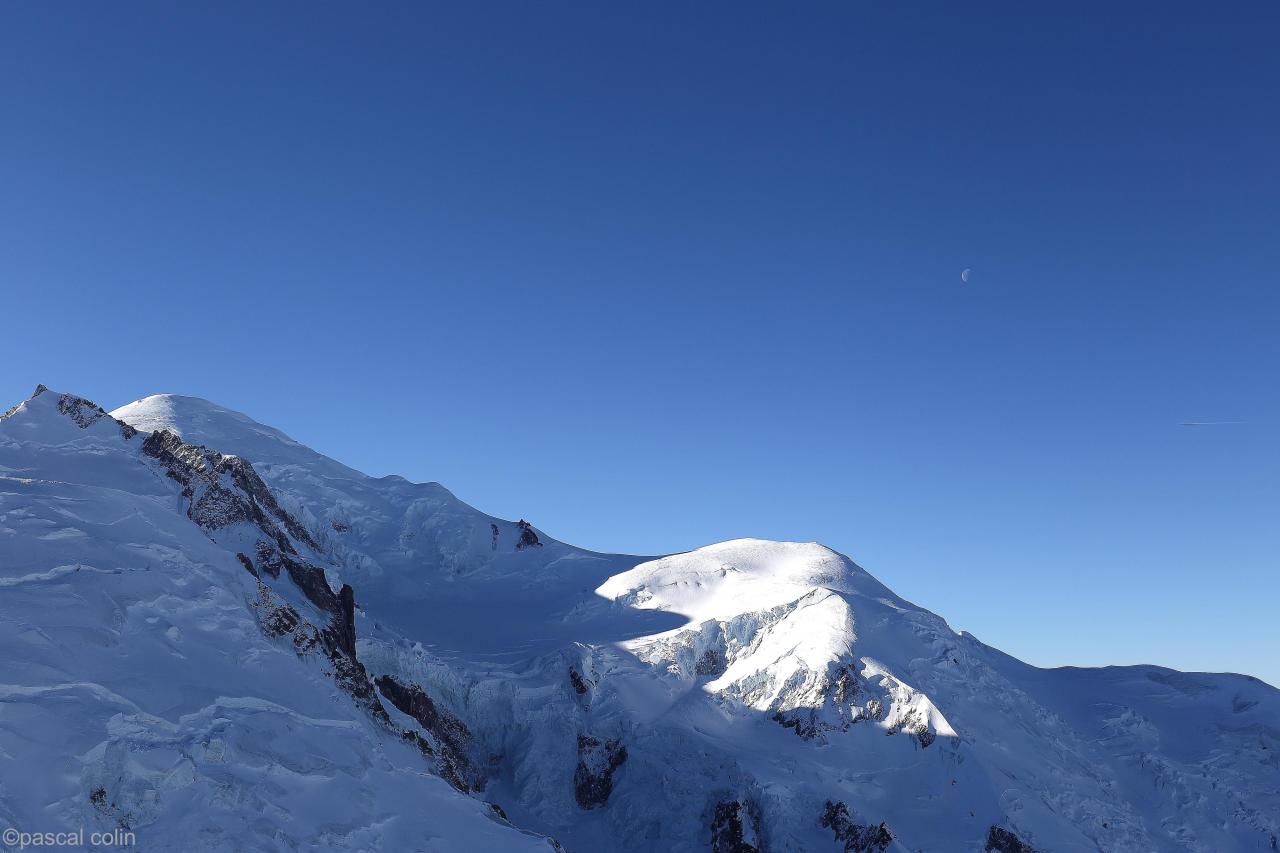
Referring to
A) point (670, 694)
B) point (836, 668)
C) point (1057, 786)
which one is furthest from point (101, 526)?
point (1057, 786)

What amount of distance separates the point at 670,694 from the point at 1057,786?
4992 centimetres

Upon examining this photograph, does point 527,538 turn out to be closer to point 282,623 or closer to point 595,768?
point 595,768

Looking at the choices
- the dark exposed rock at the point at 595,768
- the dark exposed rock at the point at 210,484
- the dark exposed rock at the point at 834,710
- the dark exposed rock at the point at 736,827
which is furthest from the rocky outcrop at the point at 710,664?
the dark exposed rock at the point at 210,484

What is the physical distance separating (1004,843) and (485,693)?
213ft

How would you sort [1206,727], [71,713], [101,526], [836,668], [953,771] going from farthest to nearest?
1. [1206,727]
2. [836,668]
3. [953,771]
4. [101,526]
5. [71,713]

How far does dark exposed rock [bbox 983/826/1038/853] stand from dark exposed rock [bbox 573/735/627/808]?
42926mm

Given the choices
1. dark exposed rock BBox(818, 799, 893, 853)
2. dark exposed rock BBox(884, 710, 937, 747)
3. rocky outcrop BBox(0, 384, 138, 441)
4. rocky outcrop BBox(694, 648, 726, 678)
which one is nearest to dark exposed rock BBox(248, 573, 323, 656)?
rocky outcrop BBox(0, 384, 138, 441)

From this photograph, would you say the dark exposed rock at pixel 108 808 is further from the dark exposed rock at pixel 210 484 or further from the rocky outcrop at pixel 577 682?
the rocky outcrop at pixel 577 682

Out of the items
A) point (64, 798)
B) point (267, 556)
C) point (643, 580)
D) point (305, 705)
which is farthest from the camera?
point (643, 580)

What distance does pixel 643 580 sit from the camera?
14788 centimetres

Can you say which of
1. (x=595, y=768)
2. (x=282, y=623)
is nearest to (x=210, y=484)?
(x=282, y=623)

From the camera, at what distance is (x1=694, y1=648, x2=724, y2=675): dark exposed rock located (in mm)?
124562

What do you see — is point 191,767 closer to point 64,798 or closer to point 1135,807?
point 64,798

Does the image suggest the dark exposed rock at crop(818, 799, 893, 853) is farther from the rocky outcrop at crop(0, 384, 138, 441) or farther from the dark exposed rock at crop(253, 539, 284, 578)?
the rocky outcrop at crop(0, 384, 138, 441)
